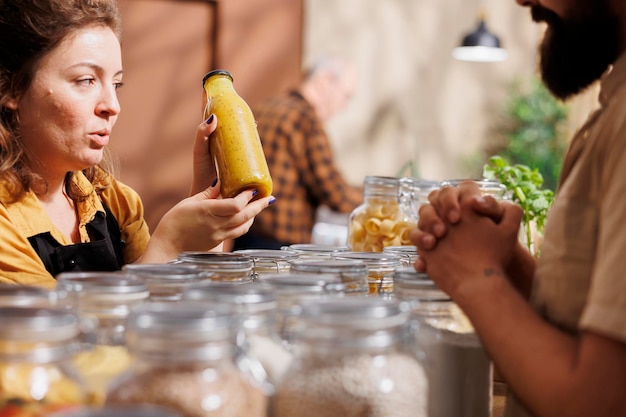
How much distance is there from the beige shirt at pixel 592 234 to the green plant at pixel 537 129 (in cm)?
522

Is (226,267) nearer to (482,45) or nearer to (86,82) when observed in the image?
(86,82)

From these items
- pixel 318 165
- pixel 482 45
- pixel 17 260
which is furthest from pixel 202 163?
pixel 482 45

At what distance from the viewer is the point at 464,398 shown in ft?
2.85

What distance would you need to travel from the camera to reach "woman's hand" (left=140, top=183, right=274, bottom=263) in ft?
4.56

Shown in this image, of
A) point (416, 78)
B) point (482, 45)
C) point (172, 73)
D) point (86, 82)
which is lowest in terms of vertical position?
point (86, 82)

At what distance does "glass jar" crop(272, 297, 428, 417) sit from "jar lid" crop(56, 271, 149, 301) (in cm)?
20

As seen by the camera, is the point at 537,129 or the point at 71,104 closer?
the point at 71,104

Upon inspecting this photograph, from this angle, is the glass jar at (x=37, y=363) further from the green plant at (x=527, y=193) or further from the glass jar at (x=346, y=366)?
the green plant at (x=527, y=193)

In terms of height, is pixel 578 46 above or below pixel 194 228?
above

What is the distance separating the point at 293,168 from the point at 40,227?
230 centimetres

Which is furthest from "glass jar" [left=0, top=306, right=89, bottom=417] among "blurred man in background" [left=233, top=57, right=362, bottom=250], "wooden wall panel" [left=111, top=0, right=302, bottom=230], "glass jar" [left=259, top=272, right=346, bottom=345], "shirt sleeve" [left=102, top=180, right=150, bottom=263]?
Result: "wooden wall panel" [left=111, top=0, right=302, bottom=230]

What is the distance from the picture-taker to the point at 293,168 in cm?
373

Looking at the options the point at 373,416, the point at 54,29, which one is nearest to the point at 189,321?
the point at 373,416

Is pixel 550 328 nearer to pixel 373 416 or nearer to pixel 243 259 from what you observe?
pixel 373 416
